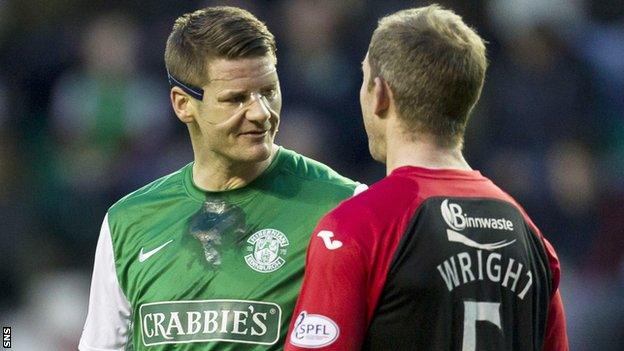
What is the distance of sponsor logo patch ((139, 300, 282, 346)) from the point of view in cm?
399

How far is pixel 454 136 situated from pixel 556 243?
5.28 metres

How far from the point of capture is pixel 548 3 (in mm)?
9484

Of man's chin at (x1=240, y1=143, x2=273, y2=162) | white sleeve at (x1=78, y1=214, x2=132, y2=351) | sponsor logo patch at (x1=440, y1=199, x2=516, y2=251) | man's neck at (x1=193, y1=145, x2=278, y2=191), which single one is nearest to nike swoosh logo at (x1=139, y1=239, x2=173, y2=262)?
white sleeve at (x1=78, y1=214, x2=132, y2=351)

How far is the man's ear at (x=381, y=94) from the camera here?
3.25m

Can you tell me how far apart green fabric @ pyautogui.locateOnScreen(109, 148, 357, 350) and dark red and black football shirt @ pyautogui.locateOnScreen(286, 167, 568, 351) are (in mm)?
865

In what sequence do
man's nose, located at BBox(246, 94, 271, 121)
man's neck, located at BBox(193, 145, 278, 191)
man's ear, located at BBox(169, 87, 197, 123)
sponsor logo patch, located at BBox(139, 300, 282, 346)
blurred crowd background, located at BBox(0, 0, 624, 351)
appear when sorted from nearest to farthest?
sponsor logo patch, located at BBox(139, 300, 282, 346) → man's nose, located at BBox(246, 94, 271, 121) → man's neck, located at BBox(193, 145, 278, 191) → man's ear, located at BBox(169, 87, 197, 123) → blurred crowd background, located at BBox(0, 0, 624, 351)

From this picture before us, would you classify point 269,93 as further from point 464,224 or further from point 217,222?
point 464,224

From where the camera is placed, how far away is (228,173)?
170 inches

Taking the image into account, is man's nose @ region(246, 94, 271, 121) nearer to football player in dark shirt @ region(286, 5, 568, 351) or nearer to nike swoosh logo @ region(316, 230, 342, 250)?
football player in dark shirt @ region(286, 5, 568, 351)

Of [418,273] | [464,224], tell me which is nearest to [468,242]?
[464,224]

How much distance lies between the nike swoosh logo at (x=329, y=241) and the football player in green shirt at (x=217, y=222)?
37.3 inches

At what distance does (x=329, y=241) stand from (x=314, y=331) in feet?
0.80

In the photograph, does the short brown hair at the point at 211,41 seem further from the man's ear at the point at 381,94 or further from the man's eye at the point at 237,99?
the man's ear at the point at 381,94

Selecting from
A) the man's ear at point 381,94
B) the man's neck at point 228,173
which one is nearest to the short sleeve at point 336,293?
the man's ear at point 381,94
